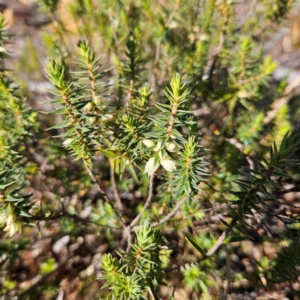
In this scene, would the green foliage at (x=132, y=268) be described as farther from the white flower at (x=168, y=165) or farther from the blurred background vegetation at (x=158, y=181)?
the blurred background vegetation at (x=158, y=181)

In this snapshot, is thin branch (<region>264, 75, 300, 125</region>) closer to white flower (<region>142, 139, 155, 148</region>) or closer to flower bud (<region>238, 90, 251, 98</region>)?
flower bud (<region>238, 90, 251, 98</region>)

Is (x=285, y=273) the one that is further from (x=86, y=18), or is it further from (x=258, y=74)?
(x=86, y=18)

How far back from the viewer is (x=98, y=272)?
217 centimetres

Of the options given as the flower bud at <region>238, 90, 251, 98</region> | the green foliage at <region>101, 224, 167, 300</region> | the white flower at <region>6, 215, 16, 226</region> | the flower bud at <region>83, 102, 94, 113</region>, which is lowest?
the green foliage at <region>101, 224, 167, 300</region>

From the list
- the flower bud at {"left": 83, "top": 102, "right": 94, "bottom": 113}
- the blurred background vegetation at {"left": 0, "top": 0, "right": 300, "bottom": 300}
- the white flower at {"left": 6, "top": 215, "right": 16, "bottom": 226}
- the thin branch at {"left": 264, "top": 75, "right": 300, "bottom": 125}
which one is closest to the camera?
the white flower at {"left": 6, "top": 215, "right": 16, "bottom": 226}

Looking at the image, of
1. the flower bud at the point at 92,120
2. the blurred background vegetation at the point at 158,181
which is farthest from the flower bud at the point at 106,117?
the blurred background vegetation at the point at 158,181

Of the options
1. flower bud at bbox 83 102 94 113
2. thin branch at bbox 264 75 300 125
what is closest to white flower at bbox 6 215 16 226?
flower bud at bbox 83 102 94 113

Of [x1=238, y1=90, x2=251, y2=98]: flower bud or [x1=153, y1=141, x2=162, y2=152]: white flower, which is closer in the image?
[x1=153, y1=141, x2=162, y2=152]: white flower

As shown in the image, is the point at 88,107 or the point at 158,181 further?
the point at 158,181

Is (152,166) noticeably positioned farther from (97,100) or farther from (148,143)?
(97,100)

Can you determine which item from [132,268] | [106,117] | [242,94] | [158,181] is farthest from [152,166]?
[158,181]

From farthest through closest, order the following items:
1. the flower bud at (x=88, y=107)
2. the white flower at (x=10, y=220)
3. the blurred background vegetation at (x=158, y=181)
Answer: the blurred background vegetation at (x=158, y=181), the flower bud at (x=88, y=107), the white flower at (x=10, y=220)

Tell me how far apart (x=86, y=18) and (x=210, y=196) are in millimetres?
1738

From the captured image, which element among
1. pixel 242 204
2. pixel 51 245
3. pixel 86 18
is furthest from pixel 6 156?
pixel 86 18
